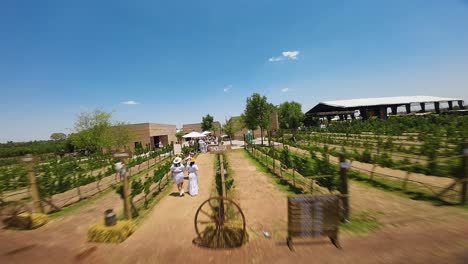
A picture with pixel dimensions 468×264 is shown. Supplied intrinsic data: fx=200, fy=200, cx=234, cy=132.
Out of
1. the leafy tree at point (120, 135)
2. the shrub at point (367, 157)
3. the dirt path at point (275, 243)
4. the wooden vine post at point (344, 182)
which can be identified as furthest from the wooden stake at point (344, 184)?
the leafy tree at point (120, 135)

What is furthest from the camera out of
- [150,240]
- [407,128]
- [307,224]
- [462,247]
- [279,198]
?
[407,128]

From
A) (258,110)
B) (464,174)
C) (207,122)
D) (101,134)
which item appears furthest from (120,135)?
(464,174)

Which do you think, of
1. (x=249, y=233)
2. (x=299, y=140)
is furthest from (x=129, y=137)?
(x=249, y=233)

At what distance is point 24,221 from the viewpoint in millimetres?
5945

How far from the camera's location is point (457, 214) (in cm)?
498

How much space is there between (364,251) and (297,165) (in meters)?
4.97

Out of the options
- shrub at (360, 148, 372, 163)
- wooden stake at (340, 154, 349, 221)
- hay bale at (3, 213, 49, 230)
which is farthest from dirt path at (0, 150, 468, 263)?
shrub at (360, 148, 372, 163)

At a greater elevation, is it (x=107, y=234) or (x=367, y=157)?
(x=367, y=157)

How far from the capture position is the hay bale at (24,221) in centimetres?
595

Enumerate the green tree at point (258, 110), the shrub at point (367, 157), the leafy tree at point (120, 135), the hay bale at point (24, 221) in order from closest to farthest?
the hay bale at point (24, 221) < the shrub at point (367, 157) < the green tree at point (258, 110) < the leafy tree at point (120, 135)

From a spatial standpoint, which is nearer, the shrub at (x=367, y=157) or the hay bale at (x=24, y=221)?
the hay bale at (x=24, y=221)

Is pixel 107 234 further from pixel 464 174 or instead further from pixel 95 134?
pixel 95 134

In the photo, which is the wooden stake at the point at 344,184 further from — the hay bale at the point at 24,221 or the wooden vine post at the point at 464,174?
the hay bale at the point at 24,221

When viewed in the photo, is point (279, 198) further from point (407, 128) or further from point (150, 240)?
point (407, 128)
